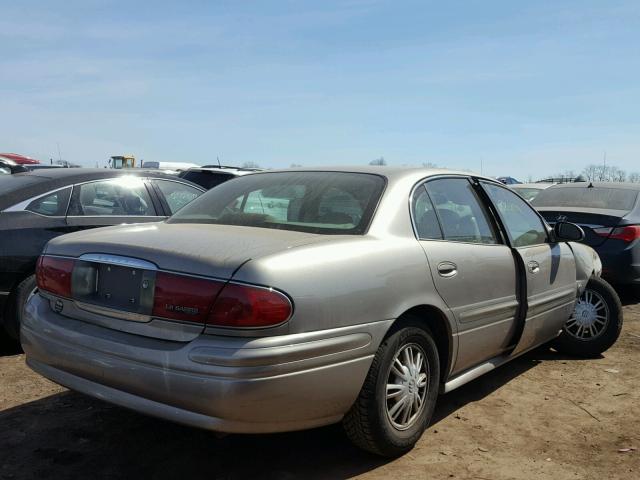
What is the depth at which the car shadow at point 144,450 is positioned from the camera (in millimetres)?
2894

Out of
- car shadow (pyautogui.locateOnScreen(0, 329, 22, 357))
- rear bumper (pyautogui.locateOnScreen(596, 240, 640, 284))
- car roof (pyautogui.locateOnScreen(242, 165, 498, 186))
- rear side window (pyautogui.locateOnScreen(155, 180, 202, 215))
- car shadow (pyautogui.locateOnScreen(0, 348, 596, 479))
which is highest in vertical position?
car roof (pyautogui.locateOnScreen(242, 165, 498, 186))

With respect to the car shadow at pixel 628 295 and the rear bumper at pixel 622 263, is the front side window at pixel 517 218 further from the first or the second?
the car shadow at pixel 628 295

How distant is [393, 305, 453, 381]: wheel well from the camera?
10.3 ft

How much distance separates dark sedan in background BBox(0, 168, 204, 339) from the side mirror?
3378 mm

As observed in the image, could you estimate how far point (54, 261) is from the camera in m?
3.00

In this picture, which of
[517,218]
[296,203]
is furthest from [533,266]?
[296,203]

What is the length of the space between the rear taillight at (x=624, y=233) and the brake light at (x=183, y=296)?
5260 millimetres

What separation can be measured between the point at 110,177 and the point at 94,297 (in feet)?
8.98

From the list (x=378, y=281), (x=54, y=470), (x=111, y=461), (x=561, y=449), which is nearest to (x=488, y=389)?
(x=561, y=449)

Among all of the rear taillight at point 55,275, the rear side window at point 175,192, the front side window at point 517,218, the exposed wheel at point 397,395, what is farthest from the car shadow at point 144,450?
the rear side window at point 175,192

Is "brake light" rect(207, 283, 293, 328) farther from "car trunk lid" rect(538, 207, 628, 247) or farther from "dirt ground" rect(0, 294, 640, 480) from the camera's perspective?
"car trunk lid" rect(538, 207, 628, 247)

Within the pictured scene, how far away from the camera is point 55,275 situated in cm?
298

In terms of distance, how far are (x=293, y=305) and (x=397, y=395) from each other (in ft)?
2.92

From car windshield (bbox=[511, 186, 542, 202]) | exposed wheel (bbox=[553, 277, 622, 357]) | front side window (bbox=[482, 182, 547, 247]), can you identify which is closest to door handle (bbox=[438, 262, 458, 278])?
front side window (bbox=[482, 182, 547, 247])
